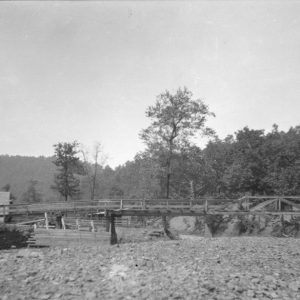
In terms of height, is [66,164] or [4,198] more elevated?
[66,164]

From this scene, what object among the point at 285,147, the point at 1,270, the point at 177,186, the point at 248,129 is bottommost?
the point at 1,270

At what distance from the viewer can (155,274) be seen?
9.05m

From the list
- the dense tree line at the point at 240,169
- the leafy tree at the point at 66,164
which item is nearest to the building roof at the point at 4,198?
the leafy tree at the point at 66,164

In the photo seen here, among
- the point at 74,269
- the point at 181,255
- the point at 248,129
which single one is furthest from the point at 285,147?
the point at 74,269

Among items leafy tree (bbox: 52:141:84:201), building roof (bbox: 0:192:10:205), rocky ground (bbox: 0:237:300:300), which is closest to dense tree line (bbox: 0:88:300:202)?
leafy tree (bbox: 52:141:84:201)

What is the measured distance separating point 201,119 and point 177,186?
11.8 metres

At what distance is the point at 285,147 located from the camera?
39938mm

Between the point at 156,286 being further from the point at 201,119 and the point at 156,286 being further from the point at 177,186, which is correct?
the point at 177,186

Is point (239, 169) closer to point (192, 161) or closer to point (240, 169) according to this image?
point (240, 169)

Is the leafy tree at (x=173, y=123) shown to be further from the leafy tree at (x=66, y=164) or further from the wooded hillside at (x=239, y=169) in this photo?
the leafy tree at (x=66, y=164)

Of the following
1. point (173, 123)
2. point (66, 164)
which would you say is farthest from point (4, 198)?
point (173, 123)

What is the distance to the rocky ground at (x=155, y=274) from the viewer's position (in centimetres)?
764

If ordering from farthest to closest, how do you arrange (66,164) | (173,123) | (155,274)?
(66,164), (173,123), (155,274)

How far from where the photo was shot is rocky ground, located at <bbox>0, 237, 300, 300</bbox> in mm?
7637
